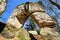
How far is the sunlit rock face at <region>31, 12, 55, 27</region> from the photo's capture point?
71.3 inches

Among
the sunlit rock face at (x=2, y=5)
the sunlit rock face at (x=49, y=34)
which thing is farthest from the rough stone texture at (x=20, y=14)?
the sunlit rock face at (x=49, y=34)

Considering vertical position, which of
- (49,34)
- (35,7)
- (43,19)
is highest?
(35,7)

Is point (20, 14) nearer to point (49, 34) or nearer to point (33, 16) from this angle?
point (33, 16)

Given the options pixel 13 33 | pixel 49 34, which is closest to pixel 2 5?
pixel 13 33

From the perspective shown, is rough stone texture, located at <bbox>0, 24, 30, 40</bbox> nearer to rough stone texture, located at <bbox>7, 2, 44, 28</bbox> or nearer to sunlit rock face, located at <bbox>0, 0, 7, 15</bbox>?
rough stone texture, located at <bbox>7, 2, 44, 28</bbox>

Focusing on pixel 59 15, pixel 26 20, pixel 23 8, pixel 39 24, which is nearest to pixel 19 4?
pixel 23 8

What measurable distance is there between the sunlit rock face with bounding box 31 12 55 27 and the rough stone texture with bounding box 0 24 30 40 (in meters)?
0.20

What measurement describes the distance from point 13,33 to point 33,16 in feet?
1.03

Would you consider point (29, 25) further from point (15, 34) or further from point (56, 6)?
point (56, 6)

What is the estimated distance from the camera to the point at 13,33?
1703 mm

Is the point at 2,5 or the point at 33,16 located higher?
the point at 2,5

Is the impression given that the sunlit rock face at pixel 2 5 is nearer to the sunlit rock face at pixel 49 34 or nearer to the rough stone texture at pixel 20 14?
the rough stone texture at pixel 20 14

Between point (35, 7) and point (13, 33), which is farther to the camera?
point (35, 7)

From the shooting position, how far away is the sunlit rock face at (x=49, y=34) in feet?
5.85
